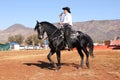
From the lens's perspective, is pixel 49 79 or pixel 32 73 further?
pixel 32 73

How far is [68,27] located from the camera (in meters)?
16.5

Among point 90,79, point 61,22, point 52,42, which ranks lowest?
point 90,79

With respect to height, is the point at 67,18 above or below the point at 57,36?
above

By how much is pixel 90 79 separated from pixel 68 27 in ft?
14.1

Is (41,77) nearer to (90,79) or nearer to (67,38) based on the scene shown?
(90,79)

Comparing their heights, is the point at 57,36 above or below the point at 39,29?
below

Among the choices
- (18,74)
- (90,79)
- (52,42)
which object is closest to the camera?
(90,79)

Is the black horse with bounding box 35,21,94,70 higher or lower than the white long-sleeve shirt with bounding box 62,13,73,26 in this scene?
lower

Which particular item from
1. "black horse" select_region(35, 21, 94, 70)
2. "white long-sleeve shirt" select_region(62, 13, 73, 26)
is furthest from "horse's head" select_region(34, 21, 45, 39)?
"white long-sleeve shirt" select_region(62, 13, 73, 26)

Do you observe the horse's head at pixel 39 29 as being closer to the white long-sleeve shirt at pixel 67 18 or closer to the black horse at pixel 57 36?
the black horse at pixel 57 36

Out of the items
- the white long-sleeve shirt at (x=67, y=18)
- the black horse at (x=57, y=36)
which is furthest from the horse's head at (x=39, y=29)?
the white long-sleeve shirt at (x=67, y=18)

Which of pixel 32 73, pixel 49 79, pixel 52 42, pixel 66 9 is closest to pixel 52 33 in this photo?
pixel 52 42

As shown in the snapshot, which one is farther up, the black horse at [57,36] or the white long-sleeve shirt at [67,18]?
the white long-sleeve shirt at [67,18]

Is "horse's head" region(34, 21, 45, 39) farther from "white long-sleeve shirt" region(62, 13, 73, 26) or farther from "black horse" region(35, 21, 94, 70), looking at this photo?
"white long-sleeve shirt" region(62, 13, 73, 26)
